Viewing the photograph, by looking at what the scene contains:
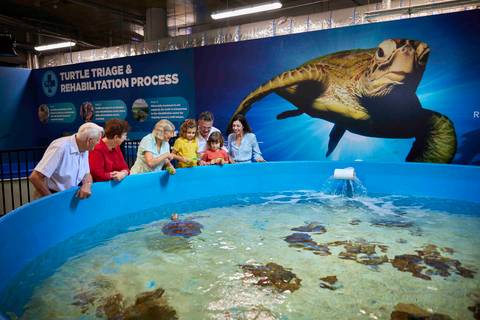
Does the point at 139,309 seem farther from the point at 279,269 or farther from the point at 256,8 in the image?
the point at 256,8

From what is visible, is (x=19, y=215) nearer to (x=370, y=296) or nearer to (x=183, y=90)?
(x=370, y=296)

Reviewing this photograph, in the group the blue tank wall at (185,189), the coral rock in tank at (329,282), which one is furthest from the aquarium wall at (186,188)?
the coral rock in tank at (329,282)

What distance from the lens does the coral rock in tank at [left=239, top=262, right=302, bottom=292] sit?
2.23m

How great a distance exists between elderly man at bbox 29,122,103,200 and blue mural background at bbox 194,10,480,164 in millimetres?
5027

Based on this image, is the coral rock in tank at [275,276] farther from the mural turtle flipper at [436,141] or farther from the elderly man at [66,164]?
the mural turtle flipper at [436,141]

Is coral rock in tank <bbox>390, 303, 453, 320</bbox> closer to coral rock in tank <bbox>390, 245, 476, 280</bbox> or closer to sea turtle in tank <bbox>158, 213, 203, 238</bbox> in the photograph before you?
coral rock in tank <bbox>390, 245, 476, 280</bbox>

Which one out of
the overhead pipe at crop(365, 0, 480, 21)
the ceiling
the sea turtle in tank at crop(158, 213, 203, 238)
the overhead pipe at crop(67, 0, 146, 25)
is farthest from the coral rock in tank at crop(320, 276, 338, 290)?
the overhead pipe at crop(67, 0, 146, 25)

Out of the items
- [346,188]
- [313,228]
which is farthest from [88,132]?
[346,188]

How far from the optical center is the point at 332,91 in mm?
6941

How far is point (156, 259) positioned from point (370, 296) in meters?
1.57

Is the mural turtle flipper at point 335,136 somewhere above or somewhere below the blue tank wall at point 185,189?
above

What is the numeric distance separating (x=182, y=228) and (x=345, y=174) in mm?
2494

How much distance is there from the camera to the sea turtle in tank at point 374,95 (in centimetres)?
619

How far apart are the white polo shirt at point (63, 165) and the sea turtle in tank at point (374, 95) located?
5.09m
